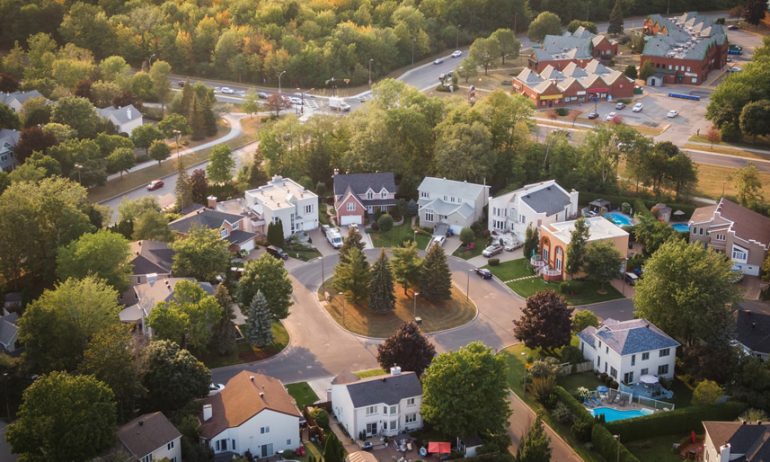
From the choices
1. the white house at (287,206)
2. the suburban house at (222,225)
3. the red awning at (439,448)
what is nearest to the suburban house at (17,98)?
the white house at (287,206)

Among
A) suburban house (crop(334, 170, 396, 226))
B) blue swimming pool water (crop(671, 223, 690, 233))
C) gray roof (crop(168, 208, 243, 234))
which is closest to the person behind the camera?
gray roof (crop(168, 208, 243, 234))

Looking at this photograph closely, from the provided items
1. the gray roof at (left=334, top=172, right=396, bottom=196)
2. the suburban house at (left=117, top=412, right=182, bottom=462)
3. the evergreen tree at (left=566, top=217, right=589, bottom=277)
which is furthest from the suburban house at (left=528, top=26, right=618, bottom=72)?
the suburban house at (left=117, top=412, right=182, bottom=462)

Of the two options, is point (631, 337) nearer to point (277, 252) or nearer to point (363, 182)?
point (277, 252)

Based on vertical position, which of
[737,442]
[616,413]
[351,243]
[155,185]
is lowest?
[616,413]

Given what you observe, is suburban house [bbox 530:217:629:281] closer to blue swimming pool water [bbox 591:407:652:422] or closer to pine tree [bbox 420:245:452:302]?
pine tree [bbox 420:245:452:302]

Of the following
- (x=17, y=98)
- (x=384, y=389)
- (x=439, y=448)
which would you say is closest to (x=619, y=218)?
(x=384, y=389)

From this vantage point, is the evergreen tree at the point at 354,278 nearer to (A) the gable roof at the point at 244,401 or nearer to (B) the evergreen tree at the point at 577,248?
(A) the gable roof at the point at 244,401

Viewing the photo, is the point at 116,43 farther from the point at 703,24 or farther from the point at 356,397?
the point at 356,397
